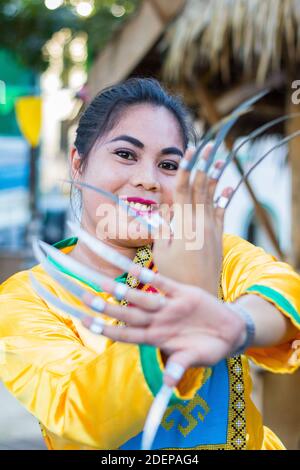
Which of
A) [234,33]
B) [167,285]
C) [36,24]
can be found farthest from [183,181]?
[36,24]

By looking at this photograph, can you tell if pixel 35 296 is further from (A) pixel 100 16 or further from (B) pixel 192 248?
(A) pixel 100 16

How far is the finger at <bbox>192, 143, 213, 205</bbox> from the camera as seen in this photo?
919mm

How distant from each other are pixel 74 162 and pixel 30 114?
4858 mm

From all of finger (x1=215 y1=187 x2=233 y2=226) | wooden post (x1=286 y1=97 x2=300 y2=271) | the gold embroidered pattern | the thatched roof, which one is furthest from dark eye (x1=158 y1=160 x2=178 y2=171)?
wooden post (x1=286 y1=97 x2=300 y2=271)

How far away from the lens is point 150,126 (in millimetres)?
1274

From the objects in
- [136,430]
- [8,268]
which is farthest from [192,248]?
[8,268]

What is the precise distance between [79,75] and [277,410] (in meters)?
6.41

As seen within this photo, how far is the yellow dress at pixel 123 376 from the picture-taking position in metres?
0.94

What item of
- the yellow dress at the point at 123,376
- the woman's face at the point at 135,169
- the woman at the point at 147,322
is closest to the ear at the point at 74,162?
the woman at the point at 147,322

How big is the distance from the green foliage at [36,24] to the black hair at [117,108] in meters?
6.64

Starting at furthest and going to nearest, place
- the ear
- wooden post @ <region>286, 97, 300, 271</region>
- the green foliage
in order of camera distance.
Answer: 1. the green foliage
2. wooden post @ <region>286, 97, 300, 271</region>
3. the ear

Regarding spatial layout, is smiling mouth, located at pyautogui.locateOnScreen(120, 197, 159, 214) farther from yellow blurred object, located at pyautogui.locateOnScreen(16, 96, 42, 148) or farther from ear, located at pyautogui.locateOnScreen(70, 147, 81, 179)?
yellow blurred object, located at pyautogui.locateOnScreen(16, 96, 42, 148)
